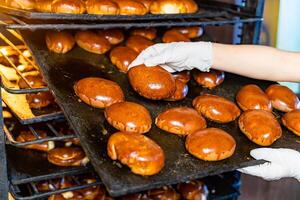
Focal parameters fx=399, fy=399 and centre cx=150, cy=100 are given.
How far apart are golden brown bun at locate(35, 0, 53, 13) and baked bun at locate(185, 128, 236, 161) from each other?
815 millimetres

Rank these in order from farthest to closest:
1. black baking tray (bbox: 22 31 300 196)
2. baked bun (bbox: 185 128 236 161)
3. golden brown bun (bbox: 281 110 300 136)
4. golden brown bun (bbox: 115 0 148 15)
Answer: golden brown bun (bbox: 115 0 148 15) < golden brown bun (bbox: 281 110 300 136) < baked bun (bbox: 185 128 236 161) < black baking tray (bbox: 22 31 300 196)

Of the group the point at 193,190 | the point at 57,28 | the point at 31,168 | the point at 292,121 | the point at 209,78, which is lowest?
the point at 193,190

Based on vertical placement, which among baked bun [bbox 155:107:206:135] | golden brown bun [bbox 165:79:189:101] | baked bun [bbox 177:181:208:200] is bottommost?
baked bun [bbox 177:181:208:200]

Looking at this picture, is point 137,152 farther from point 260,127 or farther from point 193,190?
point 193,190

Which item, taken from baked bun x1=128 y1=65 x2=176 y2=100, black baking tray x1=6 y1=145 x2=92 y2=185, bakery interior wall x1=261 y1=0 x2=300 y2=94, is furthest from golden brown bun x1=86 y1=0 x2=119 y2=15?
bakery interior wall x1=261 y1=0 x2=300 y2=94

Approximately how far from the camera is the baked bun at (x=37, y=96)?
1664 mm

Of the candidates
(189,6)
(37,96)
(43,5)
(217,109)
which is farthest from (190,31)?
(37,96)

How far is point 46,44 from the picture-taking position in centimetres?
185

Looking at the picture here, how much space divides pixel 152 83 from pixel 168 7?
50cm

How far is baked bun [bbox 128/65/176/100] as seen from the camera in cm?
160

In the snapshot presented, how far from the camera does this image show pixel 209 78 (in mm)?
1895

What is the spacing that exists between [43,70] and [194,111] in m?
0.64

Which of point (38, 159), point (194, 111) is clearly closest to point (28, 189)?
point (38, 159)

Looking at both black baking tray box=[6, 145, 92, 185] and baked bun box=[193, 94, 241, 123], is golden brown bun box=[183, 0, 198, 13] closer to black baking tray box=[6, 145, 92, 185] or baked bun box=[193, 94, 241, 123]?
baked bun box=[193, 94, 241, 123]
